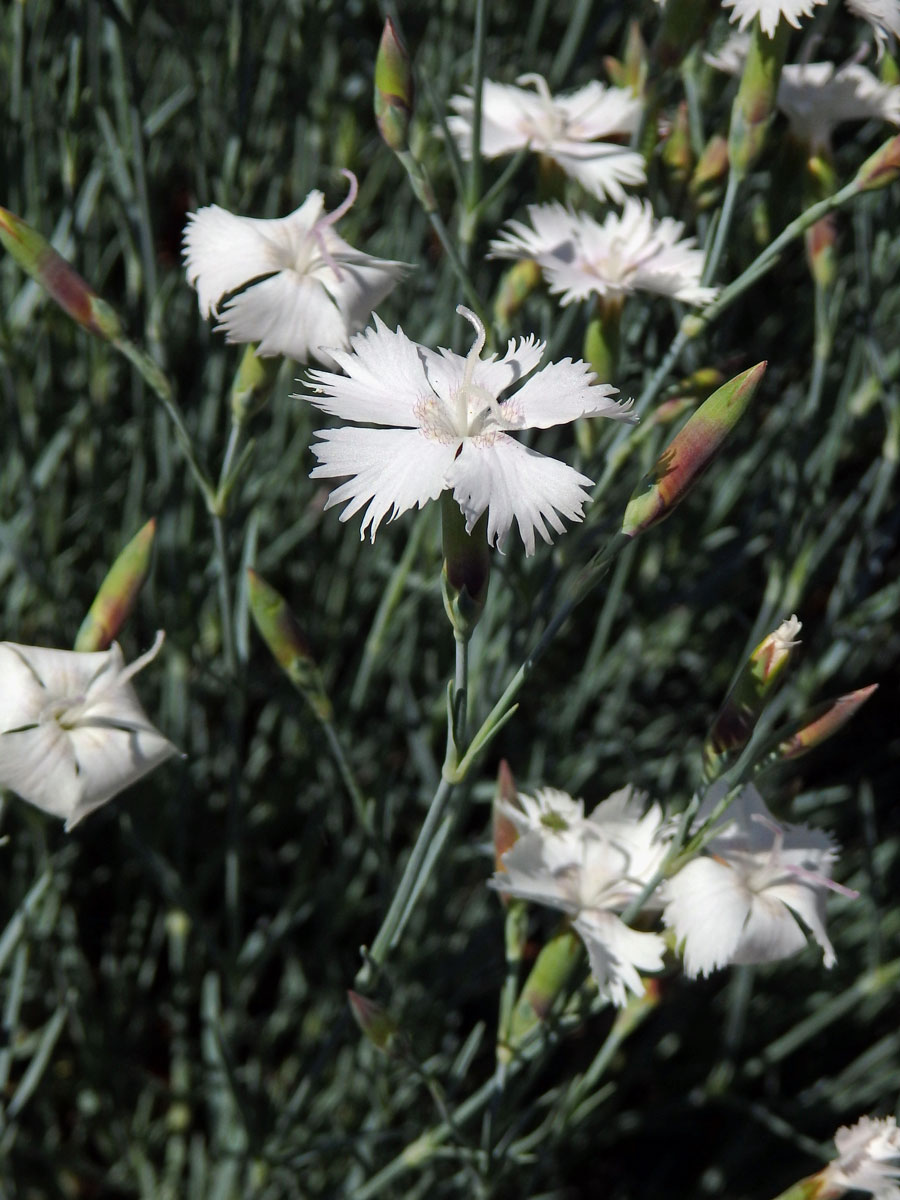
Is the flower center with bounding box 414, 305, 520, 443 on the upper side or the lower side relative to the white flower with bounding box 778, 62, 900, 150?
lower

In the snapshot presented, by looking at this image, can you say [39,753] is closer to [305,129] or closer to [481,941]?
[481,941]

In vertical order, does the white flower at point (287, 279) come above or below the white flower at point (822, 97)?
below

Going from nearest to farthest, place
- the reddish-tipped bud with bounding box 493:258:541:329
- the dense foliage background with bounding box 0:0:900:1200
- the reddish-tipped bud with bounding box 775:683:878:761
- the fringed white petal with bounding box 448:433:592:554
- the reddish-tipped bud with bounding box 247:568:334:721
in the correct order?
the fringed white petal with bounding box 448:433:592:554
the reddish-tipped bud with bounding box 775:683:878:761
the reddish-tipped bud with bounding box 247:568:334:721
the reddish-tipped bud with bounding box 493:258:541:329
the dense foliage background with bounding box 0:0:900:1200

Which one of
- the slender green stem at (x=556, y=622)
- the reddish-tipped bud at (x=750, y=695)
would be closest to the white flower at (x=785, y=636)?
the reddish-tipped bud at (x=750, y=695)

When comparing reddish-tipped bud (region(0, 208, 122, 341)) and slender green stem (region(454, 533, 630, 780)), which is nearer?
slender green stem (region(454, 533, 630, 780))

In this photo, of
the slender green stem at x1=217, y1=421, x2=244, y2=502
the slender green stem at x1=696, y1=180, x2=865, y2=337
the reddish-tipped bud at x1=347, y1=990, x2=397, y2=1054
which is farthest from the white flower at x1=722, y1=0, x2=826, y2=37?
the reddish-tipped bud at x1=347, y1=990, x2=397, y2=1054

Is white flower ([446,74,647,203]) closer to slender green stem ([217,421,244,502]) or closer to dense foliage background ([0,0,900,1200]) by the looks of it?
dense foliage background ([0,0,900,1200])

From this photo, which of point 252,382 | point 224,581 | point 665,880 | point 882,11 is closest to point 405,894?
point 665,880

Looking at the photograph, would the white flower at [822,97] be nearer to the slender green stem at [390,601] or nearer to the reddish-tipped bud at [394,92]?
the reddish-tipped bud at [394,92]

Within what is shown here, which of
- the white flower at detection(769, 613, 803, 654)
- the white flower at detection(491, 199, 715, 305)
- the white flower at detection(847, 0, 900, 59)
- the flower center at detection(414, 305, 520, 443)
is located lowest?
the white flower at detection(769, 613, 803, 654)
